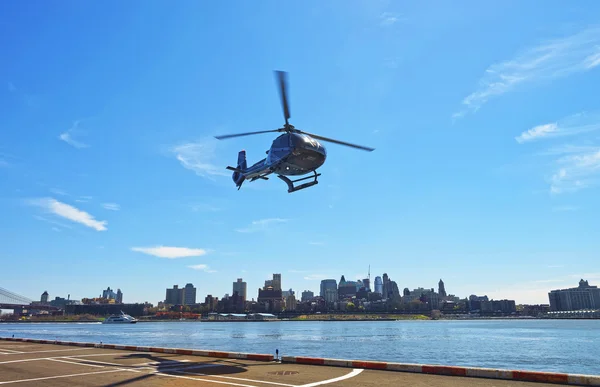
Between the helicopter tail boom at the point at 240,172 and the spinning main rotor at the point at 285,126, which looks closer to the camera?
the spinning main rotor at the point at 285,126

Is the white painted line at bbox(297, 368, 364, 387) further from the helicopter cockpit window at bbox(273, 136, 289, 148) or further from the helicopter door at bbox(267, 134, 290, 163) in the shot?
the helicopter cockpit window at bbox(273, 136, 289, 148)

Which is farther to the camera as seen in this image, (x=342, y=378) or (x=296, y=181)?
(x=296, y=181)

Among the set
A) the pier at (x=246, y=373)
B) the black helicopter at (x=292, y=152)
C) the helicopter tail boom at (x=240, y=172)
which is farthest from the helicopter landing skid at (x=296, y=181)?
the pier at (x=246, y=373)

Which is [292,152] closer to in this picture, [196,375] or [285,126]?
[285,126]

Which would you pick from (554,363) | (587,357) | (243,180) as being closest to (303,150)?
(243,180)

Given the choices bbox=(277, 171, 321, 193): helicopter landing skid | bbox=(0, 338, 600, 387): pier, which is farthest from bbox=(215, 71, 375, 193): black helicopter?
bbox=(0, 338, 600, 387): pier

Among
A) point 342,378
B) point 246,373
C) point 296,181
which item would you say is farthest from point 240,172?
point 342,378

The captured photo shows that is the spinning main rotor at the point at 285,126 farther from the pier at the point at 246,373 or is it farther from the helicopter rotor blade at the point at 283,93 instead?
the pier at the point at 246,373
